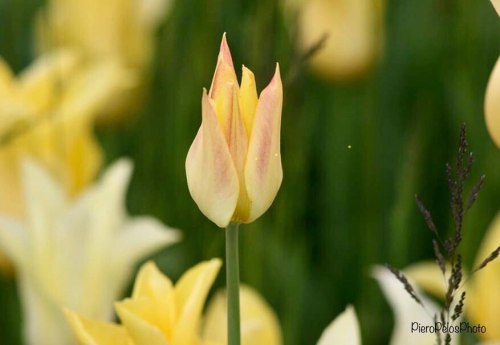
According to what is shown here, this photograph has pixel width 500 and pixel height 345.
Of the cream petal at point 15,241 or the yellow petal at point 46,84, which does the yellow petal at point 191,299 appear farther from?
the yellow petal at point 46,84

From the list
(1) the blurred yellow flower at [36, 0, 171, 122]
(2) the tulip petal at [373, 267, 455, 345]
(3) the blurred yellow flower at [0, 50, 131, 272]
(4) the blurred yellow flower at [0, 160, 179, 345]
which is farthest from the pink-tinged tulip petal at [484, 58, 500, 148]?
→ (1) the blurred yellow flower at [36, 0, 171, 122]

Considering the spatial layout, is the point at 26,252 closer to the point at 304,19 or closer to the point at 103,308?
the point at 103,308

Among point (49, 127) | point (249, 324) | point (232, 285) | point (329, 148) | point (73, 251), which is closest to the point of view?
point (232, 285)

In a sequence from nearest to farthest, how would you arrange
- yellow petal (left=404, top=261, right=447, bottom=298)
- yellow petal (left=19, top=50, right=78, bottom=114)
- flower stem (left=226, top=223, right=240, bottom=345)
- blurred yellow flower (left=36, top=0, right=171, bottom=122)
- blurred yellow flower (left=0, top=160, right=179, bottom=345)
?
flower stem (left=226, top=223, right=240, bottom=345) → blurred yellow flower (left=0, top=160, right=179, bottom=345) → yellow petal (left=404, top=261, right=447, bottom=298) → yellow petal (left=19, top=50, right=78, bottom=114) → blurred yellow flower (left=36, top=0, right=171, bottom=122)

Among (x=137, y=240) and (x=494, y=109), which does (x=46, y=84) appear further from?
(x=494, y=109)

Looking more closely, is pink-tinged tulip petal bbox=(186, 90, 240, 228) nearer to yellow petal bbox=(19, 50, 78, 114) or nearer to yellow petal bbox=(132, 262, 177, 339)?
yellow petal bbox=(132, 262, 177, 339)

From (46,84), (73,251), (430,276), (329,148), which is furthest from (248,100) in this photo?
(329,148)
